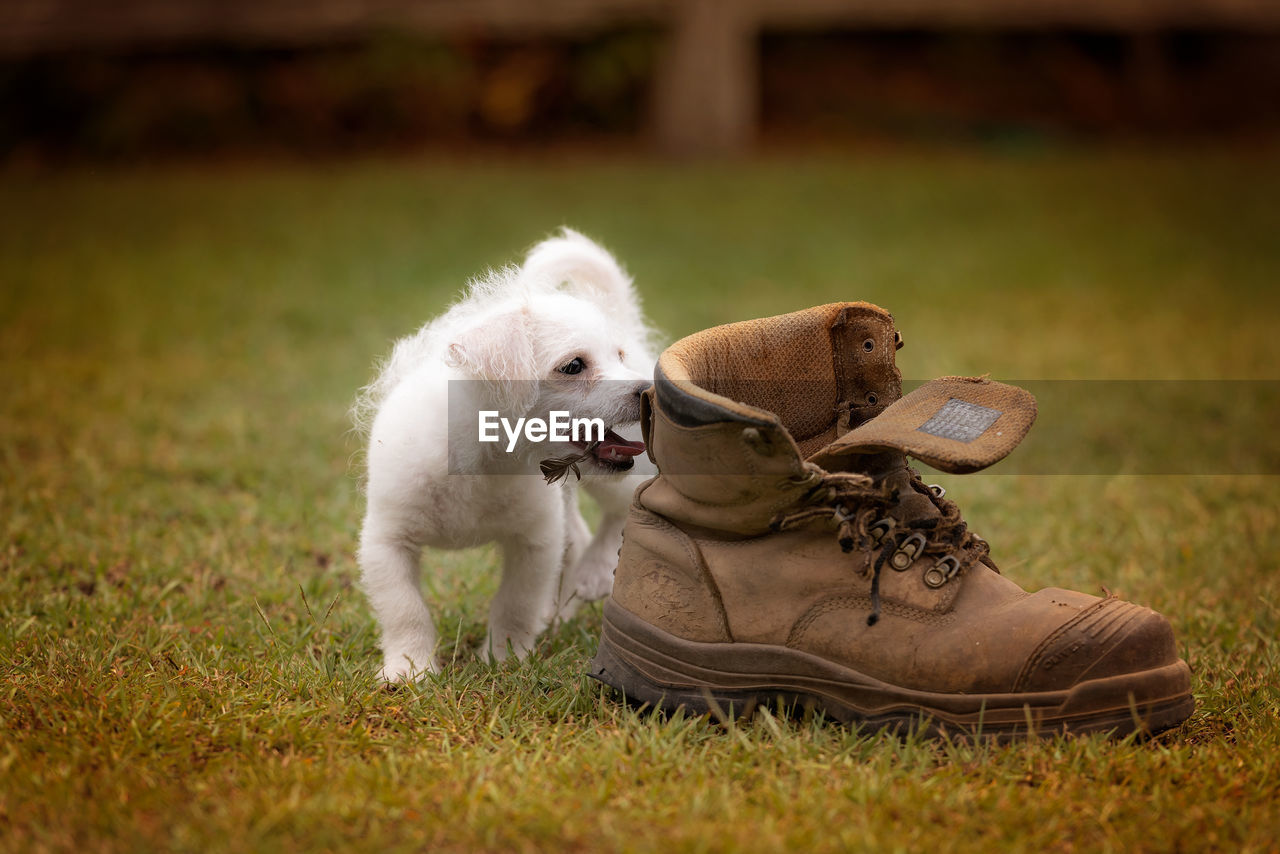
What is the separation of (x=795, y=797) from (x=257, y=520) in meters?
2.16

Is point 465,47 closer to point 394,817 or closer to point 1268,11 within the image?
point 1268,11

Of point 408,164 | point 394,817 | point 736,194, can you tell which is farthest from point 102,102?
point 394,817

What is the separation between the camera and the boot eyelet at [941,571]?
204 cm

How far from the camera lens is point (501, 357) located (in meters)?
2.45

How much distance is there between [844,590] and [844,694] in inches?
7.1

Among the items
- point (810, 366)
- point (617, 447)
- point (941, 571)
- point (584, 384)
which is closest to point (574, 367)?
point (584, 384)

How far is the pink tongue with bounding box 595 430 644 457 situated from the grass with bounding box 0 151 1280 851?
0.44 meters

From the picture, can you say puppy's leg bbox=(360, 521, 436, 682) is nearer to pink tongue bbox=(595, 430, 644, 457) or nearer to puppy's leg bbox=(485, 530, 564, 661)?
puppy's leg bbox=(485, 530, 564, 661)

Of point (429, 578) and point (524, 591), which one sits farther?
point (429, 578)

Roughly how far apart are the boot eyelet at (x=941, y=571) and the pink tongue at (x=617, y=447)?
78 centimetres

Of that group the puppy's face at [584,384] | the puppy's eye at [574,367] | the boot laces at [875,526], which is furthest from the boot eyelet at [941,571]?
the puppy's eye at [574,367]

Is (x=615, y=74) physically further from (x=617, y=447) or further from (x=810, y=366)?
(x=810, y=366)

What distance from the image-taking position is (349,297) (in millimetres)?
6945

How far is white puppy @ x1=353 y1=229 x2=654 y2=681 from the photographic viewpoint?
8.10 feet
